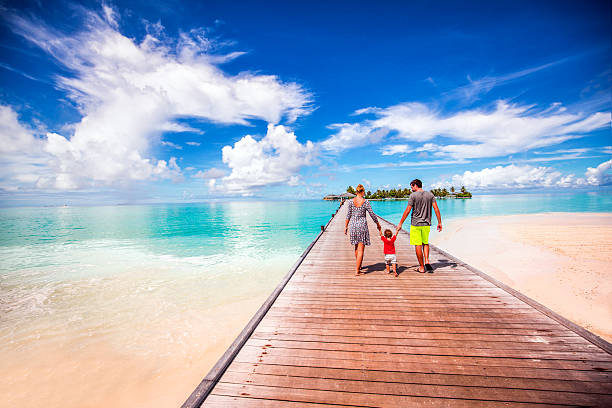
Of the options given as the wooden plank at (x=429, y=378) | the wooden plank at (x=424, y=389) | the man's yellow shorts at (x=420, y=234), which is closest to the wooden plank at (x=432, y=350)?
the wooden plank at (x=429, y=378)

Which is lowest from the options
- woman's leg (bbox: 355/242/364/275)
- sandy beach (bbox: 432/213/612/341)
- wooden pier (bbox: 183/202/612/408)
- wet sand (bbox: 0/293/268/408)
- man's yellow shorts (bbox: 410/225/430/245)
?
wet sand (bbox: 0/293/268/408)

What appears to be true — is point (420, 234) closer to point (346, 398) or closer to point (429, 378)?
point (429, 378)

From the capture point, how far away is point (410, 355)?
3.05 metres

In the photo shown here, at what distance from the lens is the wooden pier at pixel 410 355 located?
8.05 feet

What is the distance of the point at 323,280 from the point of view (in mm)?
6016

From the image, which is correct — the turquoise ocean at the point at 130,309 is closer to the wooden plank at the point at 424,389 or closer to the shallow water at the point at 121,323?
the shallow water at the point at 121,323

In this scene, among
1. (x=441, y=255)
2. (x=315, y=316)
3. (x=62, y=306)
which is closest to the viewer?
(x=315, y=316)

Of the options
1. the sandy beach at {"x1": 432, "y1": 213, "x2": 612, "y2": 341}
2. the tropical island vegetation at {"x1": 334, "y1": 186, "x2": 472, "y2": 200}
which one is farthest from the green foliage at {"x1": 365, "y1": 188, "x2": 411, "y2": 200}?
the sandy beach at {"x1": 432, "y1": 213, "x2": 612, "y2": 341}

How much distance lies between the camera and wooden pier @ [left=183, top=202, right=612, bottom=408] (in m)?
2.46

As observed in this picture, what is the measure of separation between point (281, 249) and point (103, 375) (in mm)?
13017

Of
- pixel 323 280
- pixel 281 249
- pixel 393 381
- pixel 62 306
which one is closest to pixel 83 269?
pixel 62 306

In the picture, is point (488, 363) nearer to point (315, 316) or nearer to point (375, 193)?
point (315, 316)

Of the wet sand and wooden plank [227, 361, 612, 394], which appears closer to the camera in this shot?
wooden plank [227, 361, 612, 394]

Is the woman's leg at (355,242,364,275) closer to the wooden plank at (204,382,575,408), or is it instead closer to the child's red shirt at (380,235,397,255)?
the child's red shirt at (380,235,397,255)
